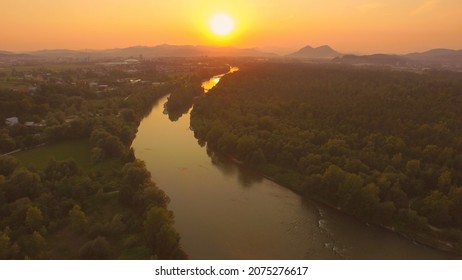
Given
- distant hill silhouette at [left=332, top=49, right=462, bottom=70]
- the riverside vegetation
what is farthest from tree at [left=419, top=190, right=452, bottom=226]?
distant hill silhouette at [left=332, top=49, right=462, bottom=70]

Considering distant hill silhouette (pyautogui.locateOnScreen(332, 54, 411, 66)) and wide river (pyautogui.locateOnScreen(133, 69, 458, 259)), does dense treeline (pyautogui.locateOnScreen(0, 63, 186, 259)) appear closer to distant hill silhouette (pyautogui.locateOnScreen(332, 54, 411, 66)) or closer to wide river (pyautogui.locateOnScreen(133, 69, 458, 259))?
wide river (pyautogui.locateOnScreen(133, 69, 458, 259))

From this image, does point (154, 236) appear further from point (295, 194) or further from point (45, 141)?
point (45, 141)

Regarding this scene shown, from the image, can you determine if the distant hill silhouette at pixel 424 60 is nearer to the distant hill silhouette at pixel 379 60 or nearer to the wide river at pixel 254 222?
the distant hill silhouette at pixel 379 60

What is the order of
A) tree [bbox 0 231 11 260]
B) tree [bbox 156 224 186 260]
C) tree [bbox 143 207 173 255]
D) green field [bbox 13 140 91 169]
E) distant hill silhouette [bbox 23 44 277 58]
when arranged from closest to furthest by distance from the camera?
1. tree [bbox 0 231 11 260]
2. tree [bbox 156 224 186 260]
3. tree [bbox 143 207 173 255]
4. green field [bbox 13 140 91 169]
5. distant hill silhouette [bbox 23 44 277 58]

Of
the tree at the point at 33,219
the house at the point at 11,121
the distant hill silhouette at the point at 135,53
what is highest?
the house at the point at 11,121

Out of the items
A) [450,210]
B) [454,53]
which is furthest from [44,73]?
[454,53]

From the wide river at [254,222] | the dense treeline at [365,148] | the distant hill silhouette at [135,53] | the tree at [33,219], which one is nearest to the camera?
the tree at [33,219]

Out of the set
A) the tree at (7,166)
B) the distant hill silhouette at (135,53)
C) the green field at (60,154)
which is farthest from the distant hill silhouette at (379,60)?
the tree at (7,166)

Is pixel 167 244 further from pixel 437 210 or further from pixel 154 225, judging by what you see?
pixel 437 210
